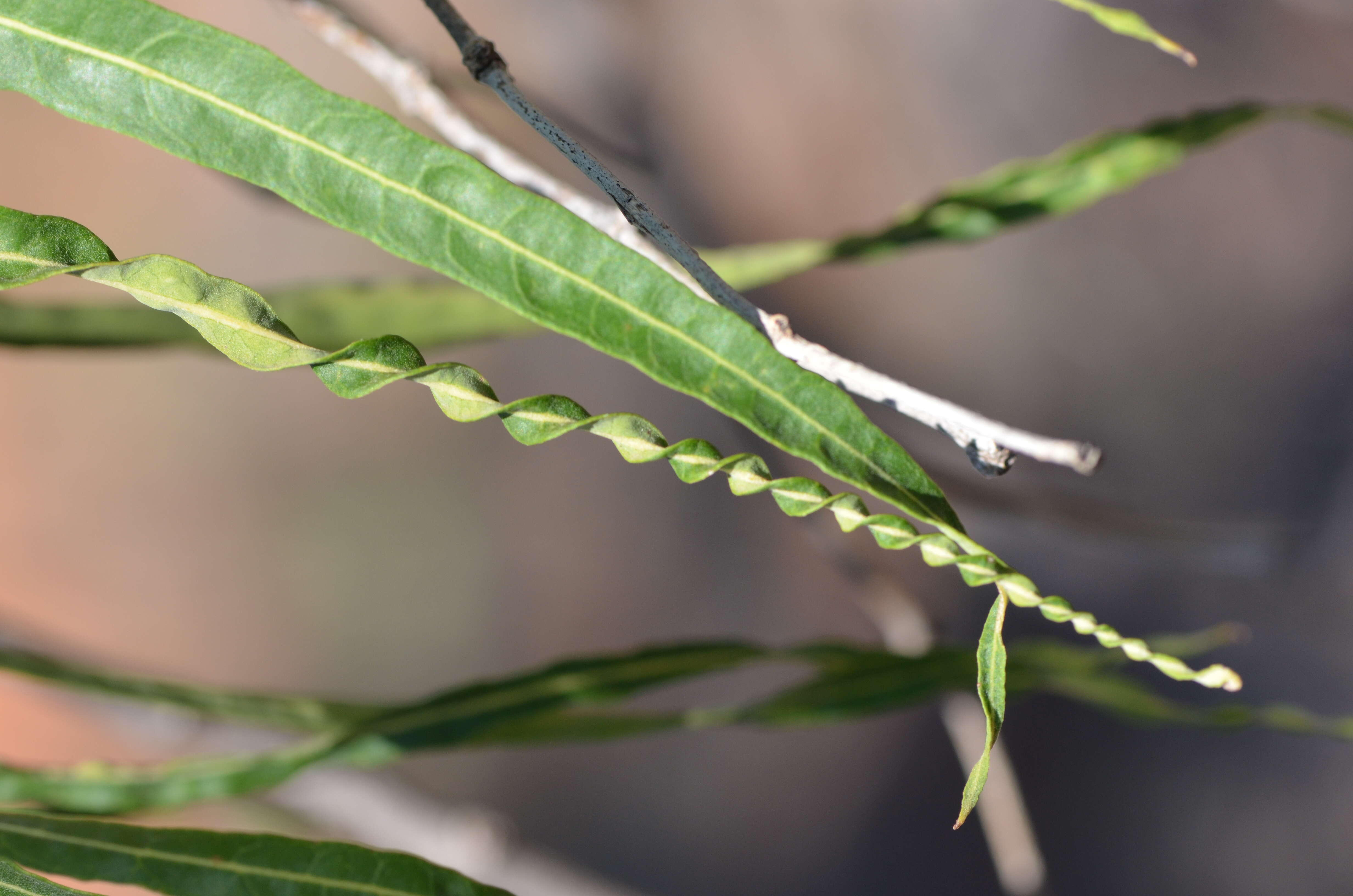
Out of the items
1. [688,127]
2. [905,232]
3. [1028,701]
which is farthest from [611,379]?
[905,232]

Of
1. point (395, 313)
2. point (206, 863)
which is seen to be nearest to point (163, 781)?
point (206, 863)

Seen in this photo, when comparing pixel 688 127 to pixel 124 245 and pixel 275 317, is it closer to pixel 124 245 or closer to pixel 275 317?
pixel 124 245

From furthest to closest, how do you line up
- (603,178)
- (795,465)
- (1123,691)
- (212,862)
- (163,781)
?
(795,465), (1123,691), (163,781), (212,862), (603,178)

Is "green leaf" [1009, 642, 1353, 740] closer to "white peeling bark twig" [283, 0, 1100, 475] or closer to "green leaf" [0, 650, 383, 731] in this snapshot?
"white peeling bark twig" [283, 0, 1100, 475]

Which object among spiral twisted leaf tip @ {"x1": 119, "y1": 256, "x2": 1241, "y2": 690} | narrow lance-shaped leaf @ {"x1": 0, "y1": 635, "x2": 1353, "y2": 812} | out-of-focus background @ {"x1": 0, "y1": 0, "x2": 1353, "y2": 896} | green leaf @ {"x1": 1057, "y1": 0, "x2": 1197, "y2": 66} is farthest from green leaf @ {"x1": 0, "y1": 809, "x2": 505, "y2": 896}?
out-of-focus background @ {"x1": 0, "y1": 0, "x2": 1353, "y2": 896}

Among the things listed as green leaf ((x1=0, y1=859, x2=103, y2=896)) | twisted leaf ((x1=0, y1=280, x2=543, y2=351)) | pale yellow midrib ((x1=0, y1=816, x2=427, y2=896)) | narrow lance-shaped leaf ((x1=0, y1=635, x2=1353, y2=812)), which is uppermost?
twisted leaf ((x1=0, y1=280, x2=543, y2=351))

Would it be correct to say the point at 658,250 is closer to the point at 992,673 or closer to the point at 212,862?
the point at 992,673

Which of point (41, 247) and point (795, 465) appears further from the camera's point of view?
point (795, 465)

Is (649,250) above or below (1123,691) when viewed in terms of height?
above
